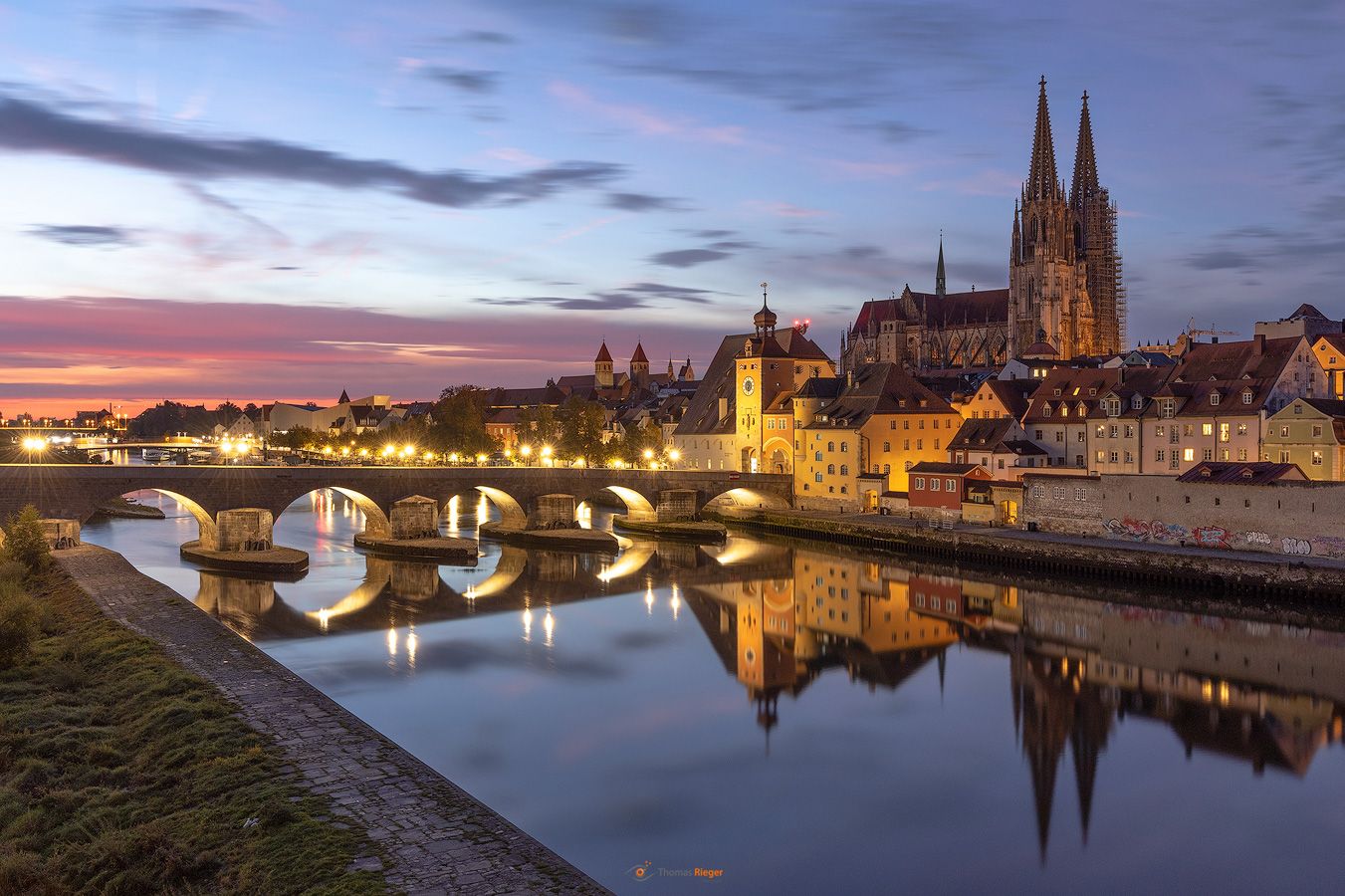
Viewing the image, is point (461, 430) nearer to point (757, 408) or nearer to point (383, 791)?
point (757, 408)

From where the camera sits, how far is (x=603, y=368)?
536ft

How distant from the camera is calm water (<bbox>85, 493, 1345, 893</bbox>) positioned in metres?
19.1

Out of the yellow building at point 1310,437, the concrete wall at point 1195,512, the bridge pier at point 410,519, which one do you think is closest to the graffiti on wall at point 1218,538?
the concrete wall at point 1195,512

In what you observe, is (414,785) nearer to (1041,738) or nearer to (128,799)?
(128,799)

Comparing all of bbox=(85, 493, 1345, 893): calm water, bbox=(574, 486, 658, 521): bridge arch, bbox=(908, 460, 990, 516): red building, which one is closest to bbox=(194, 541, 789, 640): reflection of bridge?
bbox=(85, 493, 1345, 893): calm water

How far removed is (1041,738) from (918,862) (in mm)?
8125

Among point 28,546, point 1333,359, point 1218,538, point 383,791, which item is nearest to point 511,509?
point 28,546

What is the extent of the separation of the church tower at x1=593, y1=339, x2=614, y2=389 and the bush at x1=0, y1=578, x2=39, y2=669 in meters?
137

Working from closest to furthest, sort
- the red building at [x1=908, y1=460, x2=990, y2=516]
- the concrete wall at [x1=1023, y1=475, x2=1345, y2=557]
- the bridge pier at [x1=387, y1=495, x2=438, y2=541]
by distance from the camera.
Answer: the concrete wall at [x1=1023, y1=475, x2=1345, y2=557] → the bridge pier at [x1=387, y1=495, x2=438, y2=541] → the red building at [x1=908, y1=460, x2=990, y2=516]

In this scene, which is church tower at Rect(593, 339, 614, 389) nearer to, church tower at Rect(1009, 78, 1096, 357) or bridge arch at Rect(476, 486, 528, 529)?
church tower at Rect(1009, 78, 1096, 357)

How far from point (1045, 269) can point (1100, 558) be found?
8080cm

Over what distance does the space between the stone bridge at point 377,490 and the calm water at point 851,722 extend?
147 inches

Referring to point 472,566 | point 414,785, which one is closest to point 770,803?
point 414,785

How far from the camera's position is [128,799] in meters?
17.2
